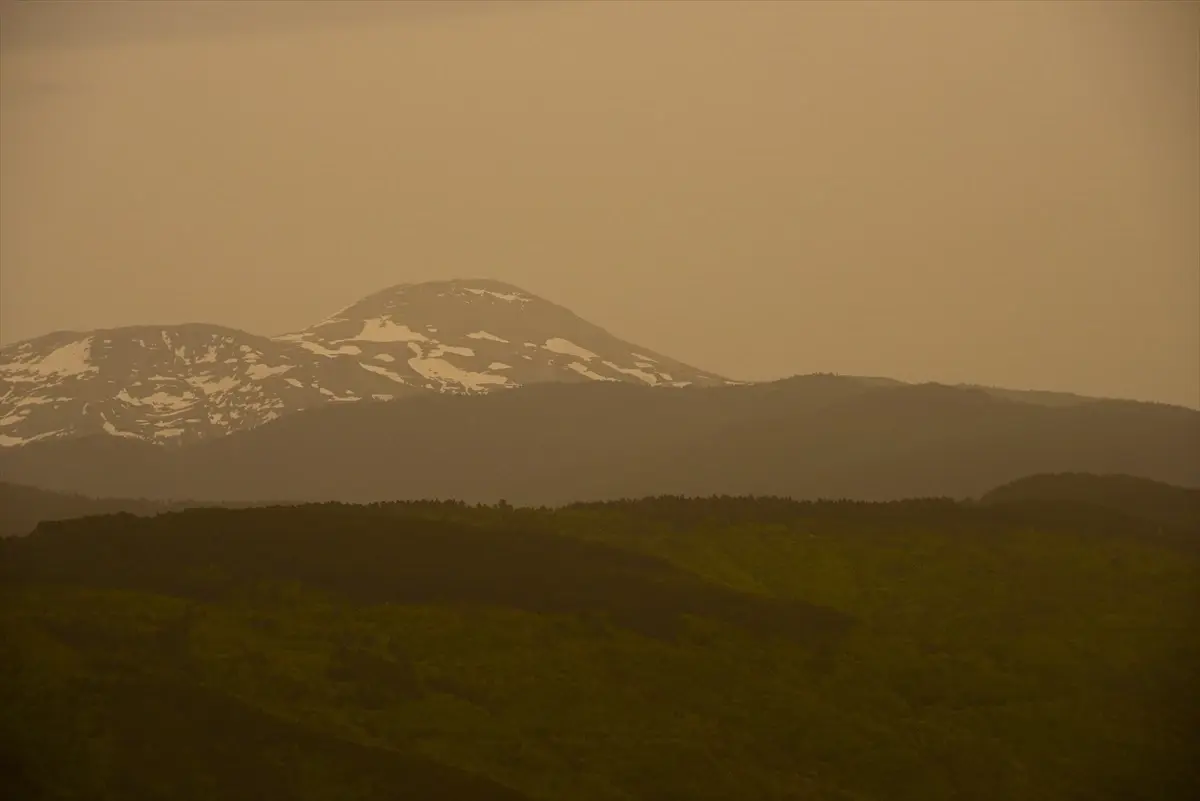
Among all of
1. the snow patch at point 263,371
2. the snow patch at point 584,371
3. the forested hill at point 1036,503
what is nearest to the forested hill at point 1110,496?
the forested hill at point 1036,503

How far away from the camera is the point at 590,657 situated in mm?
19328

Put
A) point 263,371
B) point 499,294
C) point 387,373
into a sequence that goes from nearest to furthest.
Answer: point 263,371
point 499,294
point 387,373

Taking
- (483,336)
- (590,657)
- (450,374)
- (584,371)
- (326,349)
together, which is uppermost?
(483,336)

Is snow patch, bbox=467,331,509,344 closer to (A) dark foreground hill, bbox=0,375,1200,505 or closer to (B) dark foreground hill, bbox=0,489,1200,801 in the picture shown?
(A) dark foreground hill, bbox=0,375,1200,505

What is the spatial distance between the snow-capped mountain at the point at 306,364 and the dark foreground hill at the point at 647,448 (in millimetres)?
470

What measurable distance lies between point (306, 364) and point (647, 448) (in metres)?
8.40

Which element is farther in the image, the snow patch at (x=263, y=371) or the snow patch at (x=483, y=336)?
the snow patch at (x=483, y=336)

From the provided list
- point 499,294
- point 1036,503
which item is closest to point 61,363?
point 499,294

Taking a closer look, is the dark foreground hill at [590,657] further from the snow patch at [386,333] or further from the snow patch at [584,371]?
the snow patch at [386,333]

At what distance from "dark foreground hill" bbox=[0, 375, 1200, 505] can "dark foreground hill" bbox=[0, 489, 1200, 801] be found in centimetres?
130

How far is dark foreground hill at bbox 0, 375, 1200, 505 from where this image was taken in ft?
79.5

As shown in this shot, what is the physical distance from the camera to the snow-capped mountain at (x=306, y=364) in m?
24.6

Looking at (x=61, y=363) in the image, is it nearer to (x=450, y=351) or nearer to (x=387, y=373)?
(x=387, y=373)

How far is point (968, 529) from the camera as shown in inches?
934
